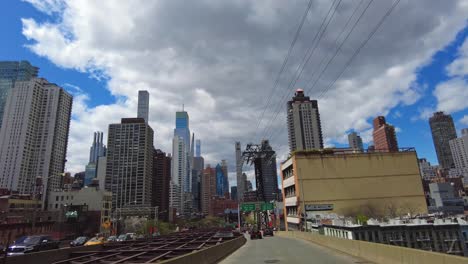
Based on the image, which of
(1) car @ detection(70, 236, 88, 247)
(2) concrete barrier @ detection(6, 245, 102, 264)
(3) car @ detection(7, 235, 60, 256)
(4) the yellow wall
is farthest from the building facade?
(2) concrete barrier @ detection(6, 245, 102, 264)

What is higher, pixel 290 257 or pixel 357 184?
pixel 357 184

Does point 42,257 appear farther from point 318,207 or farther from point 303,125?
point 303,125

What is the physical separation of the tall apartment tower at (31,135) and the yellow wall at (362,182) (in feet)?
471

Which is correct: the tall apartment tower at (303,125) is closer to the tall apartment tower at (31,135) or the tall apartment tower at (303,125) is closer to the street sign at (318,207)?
the street sign at (318,207)

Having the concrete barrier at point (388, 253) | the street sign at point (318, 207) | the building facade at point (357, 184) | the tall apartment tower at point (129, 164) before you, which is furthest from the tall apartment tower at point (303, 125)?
the concrete barrier at point (388, 253)

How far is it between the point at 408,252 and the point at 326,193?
54.9 meters

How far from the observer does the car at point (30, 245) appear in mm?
21594

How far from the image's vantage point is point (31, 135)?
169 m

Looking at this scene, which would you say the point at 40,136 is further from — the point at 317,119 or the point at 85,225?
the point at 317,119

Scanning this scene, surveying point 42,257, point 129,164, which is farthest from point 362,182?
point 129,164

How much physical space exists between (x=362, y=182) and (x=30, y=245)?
61.2 metres

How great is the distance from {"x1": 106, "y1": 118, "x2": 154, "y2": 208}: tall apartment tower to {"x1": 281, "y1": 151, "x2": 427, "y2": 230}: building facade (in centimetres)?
12804

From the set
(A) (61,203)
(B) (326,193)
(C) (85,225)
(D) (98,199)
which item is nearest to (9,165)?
(A) (61,203)

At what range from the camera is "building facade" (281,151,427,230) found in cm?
6588
